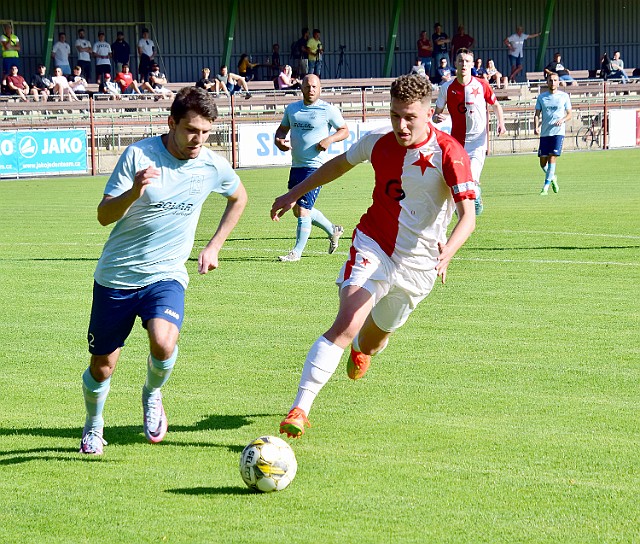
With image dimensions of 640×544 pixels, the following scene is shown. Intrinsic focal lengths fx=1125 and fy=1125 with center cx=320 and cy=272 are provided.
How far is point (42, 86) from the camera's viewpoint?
35.7 meters

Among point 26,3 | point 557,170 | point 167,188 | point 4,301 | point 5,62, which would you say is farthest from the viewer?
point 26,3

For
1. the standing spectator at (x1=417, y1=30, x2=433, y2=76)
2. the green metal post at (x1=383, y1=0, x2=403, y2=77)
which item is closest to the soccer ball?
the standing spectator at (x1=417, y1=30, x2=433, y2=76)

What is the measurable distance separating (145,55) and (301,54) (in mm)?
5989

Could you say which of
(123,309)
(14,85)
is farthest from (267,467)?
(14,85)

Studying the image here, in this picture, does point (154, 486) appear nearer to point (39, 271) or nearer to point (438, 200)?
point (438, 200)

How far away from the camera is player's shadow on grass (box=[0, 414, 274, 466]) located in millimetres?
5891

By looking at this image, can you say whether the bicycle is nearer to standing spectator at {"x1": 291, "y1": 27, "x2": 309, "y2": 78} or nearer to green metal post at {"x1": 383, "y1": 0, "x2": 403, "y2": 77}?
green metal post at {"x1": 383, "y1": 0, "x2": 403, "y2": 77}

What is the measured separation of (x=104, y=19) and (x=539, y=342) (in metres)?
36.2

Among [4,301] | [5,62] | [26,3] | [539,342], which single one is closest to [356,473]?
[539,342]

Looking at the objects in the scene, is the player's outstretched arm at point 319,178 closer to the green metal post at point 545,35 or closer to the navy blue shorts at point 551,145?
the navy blue shorts at point 551,145

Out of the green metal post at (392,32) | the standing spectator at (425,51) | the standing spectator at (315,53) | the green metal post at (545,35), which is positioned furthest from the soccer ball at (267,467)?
the green metal post at (545,35)

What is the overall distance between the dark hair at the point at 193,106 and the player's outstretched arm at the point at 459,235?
141 cm

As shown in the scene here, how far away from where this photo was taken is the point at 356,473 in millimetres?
5480

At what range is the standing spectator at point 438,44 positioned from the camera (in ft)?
138
